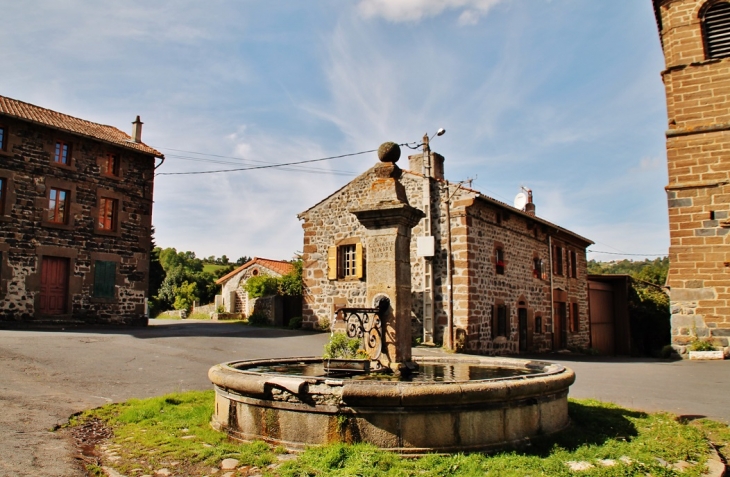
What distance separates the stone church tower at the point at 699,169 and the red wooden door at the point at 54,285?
19739mm

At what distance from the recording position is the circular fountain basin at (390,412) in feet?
16.8

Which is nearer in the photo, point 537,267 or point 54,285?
point 54,285

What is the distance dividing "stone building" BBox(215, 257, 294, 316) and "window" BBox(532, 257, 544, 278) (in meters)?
14.2

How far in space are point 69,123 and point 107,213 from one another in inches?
144

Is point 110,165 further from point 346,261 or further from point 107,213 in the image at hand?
point 346,261

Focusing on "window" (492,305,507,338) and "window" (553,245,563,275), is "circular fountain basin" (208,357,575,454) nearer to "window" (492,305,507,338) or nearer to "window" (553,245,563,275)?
"window" (492,305,507,338)

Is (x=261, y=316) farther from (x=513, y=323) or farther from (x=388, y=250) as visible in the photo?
(x=388, y=250)

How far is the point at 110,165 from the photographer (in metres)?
21.2

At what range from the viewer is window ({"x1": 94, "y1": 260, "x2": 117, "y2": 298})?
65.5 feet

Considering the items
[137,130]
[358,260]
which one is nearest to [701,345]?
[358,260]

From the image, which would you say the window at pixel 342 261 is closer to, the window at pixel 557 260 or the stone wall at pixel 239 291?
the window at pixel 557 260

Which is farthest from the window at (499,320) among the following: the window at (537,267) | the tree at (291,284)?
the tree at (291,284)

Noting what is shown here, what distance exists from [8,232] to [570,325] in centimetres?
2288

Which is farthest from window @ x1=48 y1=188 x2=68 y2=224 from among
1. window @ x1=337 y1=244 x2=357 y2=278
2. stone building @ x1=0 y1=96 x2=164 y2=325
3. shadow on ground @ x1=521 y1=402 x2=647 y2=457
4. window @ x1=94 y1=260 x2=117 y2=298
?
shadow on ground @ x1=521 y1=402 x2=647 y2=457
